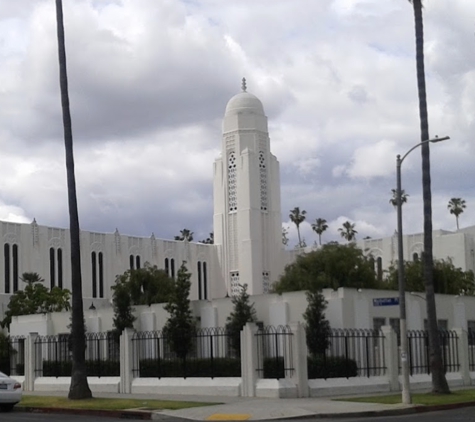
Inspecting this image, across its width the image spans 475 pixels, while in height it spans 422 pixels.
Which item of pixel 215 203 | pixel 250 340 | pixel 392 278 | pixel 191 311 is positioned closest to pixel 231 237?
pixel 215 203

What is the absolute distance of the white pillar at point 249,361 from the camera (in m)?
30.3

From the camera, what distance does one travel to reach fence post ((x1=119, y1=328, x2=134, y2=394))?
35.1m

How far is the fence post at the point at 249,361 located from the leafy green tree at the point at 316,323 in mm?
Answer: 6630

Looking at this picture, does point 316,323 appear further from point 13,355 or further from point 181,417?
point 181,417

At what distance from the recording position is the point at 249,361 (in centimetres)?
3031

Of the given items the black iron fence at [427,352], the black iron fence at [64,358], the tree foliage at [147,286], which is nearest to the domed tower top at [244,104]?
the tree foliage at [147,286]

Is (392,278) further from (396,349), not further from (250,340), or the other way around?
(250,340)

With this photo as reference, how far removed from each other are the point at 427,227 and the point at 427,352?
25.5 ft

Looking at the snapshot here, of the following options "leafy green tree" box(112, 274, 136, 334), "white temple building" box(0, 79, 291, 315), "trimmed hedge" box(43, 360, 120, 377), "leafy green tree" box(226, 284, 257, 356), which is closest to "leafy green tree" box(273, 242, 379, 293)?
"leafy green tree" box(112, 274, 136, 334)

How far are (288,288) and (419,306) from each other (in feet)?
67.4

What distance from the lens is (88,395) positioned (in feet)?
100

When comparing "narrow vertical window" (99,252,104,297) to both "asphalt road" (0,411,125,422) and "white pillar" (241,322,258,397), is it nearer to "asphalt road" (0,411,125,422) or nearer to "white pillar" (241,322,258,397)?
"white pillar" (241,322,258,397)

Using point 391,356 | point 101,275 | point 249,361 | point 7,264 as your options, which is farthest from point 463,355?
point 101,275

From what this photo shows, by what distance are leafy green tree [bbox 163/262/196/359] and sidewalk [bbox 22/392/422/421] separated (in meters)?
12.2
